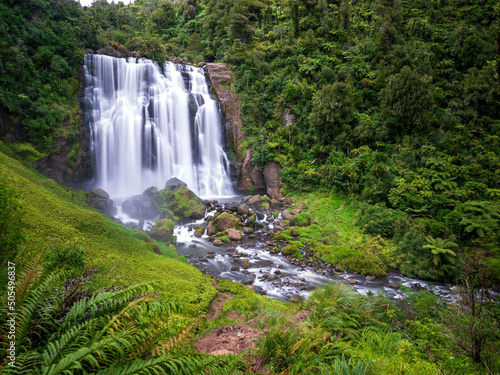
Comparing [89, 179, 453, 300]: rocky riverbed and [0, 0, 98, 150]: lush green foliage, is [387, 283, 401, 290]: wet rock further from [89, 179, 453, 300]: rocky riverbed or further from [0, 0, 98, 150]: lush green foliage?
[0, 0, 98, 150]: lush green foliage

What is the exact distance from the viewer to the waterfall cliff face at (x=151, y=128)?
2175 centimetres

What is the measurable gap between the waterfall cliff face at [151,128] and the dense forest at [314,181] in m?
2.02

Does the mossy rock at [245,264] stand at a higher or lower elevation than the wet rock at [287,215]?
lower

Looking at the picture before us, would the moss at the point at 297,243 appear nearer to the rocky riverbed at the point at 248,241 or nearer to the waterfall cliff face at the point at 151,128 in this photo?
the rocky riverbed at the point at 248,241

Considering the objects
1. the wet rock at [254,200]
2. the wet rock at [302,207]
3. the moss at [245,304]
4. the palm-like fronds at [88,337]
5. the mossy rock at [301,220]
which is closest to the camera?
the palm-like fronds at [88,337]

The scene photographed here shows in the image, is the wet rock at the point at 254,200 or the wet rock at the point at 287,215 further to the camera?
the wet rock at the point at 254,200

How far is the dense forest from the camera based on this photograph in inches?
98.2

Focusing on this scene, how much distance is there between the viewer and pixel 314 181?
2017cm

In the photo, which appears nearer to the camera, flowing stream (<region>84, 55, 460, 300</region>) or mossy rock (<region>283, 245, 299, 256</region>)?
mossy rock (<region>283, 245, 299, 256</region>)

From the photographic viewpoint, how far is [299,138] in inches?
888

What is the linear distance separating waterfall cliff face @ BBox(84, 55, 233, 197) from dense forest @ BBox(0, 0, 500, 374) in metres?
2.02

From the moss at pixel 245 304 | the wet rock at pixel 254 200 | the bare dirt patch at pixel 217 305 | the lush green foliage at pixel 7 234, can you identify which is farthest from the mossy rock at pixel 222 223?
the lush green foliage at pixel 7 234

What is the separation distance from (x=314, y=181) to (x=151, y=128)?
51.6ft

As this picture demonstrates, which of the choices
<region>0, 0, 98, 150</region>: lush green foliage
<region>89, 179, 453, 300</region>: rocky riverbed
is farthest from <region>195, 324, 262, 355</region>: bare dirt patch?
<region>0, 0, 98, 150</region>: lush green foliage
